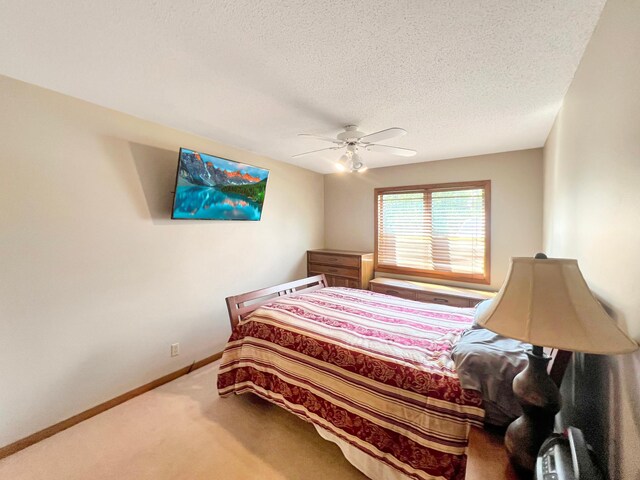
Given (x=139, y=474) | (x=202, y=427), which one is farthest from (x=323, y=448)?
(x=139, y=474)

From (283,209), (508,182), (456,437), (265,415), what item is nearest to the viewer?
(456,437)

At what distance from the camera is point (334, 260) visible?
4.03 meters

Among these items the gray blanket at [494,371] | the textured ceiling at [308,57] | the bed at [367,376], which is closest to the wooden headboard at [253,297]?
the bed at [367,376]

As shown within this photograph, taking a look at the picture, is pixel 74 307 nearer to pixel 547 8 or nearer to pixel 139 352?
pixel 139 352

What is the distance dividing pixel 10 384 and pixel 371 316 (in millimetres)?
2537

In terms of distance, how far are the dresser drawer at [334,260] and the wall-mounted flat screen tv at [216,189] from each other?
1.31 m

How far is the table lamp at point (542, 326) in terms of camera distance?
741 mm

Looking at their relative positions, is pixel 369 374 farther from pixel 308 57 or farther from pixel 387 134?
pixel 308 57

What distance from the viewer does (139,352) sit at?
2.38 m

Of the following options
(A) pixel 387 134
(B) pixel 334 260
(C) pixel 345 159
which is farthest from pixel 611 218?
(B) pixel 334 260

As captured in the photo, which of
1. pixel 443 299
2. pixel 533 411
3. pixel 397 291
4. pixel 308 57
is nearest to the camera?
pixel 533 411

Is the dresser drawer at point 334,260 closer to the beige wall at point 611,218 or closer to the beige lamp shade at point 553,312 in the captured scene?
the beige wall at point 611,218

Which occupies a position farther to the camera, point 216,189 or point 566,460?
point 216,189

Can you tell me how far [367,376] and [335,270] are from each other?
249 centimetres
